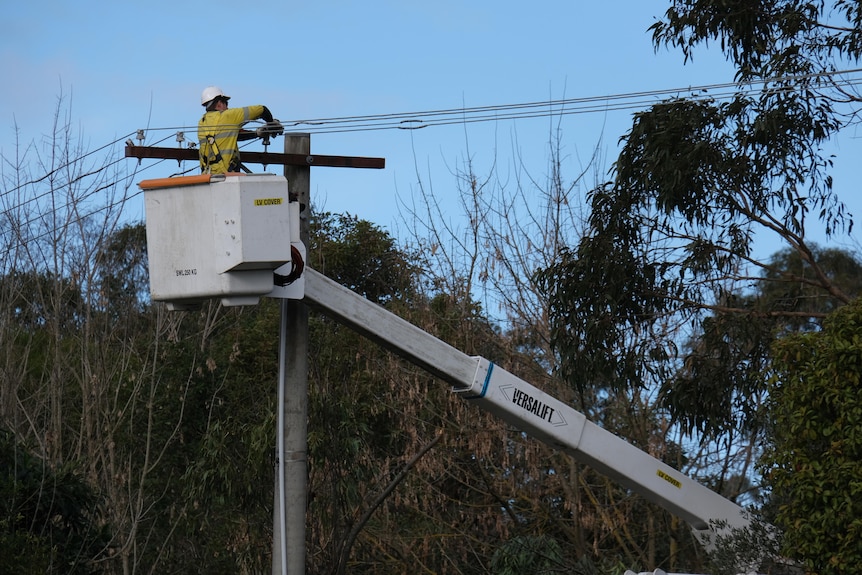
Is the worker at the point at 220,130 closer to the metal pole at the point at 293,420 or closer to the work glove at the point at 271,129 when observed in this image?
the work glove at the point at 271,129

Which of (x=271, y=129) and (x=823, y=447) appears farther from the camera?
(x=271, y=129)

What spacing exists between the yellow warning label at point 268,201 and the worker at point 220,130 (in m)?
0.75

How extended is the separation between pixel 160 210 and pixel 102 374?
8.14m

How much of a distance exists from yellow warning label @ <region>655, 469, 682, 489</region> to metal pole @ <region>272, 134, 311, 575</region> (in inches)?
120

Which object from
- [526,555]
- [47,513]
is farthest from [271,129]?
[526,555]

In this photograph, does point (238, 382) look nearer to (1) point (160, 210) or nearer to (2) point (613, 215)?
(2) point (613, 215)

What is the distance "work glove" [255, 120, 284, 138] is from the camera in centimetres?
922

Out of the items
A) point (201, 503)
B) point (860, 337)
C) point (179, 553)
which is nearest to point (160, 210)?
point (860, 337)

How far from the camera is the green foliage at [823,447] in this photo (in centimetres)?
806

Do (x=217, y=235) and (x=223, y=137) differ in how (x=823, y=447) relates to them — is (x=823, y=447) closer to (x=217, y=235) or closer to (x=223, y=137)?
(x=217, y=235)

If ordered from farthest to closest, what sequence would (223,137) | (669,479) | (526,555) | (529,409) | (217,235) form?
(526,555), (669,479), (529,409), (223,137), (217,235)

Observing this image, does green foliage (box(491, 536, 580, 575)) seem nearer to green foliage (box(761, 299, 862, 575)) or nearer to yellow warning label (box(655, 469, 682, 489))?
yellow warning label (box(655, 469, 682, 489))

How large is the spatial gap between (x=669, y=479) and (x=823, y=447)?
6.51 feet

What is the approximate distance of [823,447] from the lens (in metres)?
8.41
